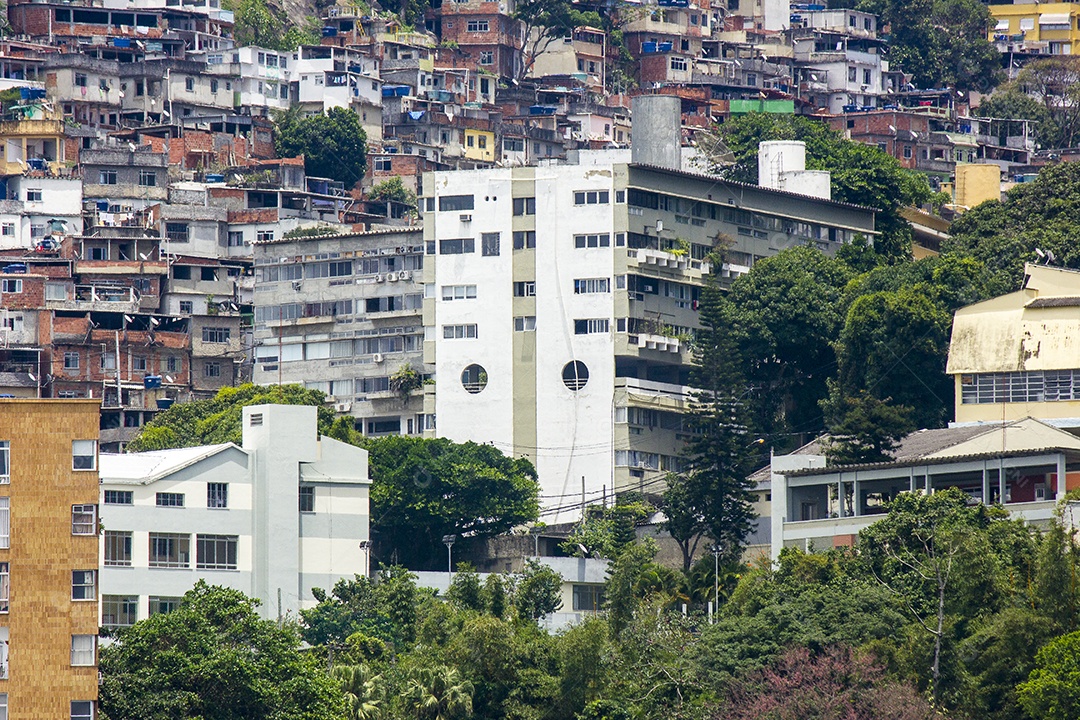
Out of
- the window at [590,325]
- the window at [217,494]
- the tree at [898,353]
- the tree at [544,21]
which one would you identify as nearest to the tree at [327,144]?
the tree at [544,21]

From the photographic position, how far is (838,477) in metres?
70.2

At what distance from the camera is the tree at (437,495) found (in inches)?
3137

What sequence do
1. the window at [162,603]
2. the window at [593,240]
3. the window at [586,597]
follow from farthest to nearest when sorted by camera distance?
the window at [593,240] < the window at [586,597] < the window at [162,603]

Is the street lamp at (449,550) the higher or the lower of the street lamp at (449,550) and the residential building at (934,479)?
the lower

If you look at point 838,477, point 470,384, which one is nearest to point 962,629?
point 838,477

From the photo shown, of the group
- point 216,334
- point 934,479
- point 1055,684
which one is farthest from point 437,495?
point 1055,684

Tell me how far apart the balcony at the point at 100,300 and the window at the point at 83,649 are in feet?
166

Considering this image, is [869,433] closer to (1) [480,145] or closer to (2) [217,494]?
(2) [217,494]

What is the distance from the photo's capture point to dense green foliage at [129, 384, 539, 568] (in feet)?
261

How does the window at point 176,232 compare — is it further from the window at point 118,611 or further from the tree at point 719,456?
the window at point 118,611

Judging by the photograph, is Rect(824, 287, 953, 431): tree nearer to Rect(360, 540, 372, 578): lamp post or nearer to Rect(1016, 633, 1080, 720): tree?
Rect(360, 540, 372, 578): lamp post

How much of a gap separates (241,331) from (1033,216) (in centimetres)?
3182

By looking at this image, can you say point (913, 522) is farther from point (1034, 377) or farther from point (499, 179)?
point (499, 179)

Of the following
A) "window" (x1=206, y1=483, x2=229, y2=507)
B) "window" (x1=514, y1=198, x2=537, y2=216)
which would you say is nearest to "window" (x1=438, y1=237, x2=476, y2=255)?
"window" (x1=514, y1=198, x2=537, y2=216)
